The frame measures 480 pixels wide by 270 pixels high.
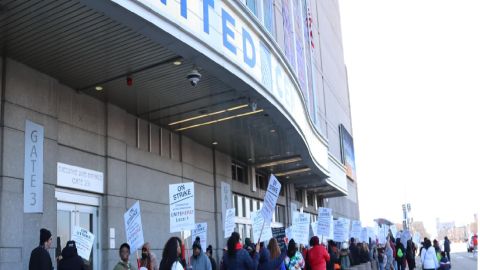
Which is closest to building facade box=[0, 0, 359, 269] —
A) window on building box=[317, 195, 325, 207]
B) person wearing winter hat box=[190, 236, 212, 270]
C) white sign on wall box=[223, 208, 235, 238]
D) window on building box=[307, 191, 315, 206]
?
white sign on wall box=[223, 208, 235, 238]

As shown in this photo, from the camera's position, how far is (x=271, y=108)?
14359mm

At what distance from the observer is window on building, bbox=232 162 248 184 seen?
22.0 meters

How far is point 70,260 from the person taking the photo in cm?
923

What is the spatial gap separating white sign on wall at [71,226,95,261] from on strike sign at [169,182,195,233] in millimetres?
1471

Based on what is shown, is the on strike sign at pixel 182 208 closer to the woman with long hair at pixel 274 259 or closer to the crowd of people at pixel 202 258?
the crowd of people at pixel 202 258

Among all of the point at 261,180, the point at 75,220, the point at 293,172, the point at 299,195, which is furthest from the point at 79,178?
the point at 299,195

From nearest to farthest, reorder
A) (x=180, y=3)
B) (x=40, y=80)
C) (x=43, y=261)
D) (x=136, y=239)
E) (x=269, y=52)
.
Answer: (x=43, y=261), (x=180, y=3), (x=136, y=239), (x=40, y=80), (x=269, y=52)

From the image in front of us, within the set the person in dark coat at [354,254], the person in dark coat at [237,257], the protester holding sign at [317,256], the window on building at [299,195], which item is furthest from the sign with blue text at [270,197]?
the window on building at [299,195]

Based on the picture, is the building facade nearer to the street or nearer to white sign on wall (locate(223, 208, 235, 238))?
white sign on wall (locate(223, 208, 235, 238))

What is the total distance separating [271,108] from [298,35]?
43.0ft

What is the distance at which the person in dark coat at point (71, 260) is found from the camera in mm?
9211

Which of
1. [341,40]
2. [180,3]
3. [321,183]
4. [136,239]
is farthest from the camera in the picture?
[341,40]

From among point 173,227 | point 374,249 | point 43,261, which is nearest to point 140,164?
point 173,227

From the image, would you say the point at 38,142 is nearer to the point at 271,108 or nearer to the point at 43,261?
the point at 43,261
